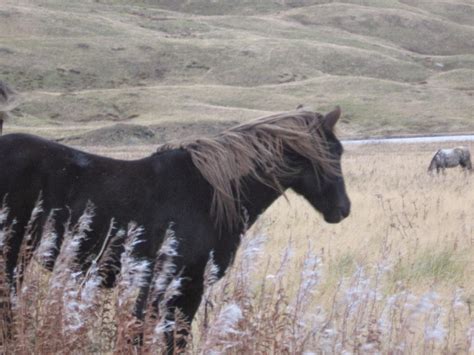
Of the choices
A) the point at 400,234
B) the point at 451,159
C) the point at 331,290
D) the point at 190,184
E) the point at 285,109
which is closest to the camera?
the point at 190,184

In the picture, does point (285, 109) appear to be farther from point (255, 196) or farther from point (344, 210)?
point (255, 196)

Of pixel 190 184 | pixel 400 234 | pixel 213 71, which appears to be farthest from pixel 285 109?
pixel 190 184

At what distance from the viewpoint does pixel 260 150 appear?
216 inches

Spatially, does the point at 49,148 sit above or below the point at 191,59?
above

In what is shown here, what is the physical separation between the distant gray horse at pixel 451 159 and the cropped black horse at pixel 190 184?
18.8 metres

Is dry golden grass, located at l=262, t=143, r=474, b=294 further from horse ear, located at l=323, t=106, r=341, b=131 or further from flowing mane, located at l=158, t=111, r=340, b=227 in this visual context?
horse ear, located at l=323, t=106, r=341, b=131

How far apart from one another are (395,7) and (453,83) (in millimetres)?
75435

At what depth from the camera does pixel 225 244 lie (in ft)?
16.9

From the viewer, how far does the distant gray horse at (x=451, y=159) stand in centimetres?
2423

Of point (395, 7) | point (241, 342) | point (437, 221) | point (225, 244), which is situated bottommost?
point (395, 7)

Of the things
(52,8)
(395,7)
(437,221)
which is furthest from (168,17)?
(437,221)

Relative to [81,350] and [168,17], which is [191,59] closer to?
[168,17]

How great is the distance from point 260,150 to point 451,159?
20.0m

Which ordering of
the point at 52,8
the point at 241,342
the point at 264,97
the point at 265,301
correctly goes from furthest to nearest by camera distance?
the point at 52,8 < the point at 264,97 < the point at 265,301 < the point at 241,342
